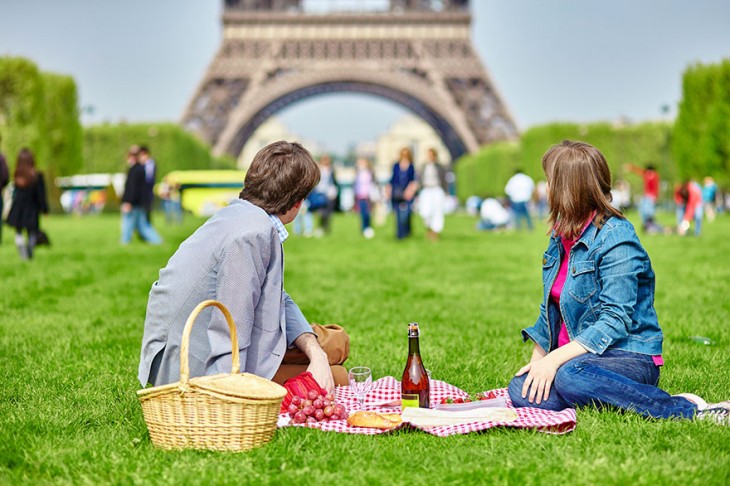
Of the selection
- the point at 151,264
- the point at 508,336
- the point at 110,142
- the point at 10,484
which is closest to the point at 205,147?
the point at 110,142

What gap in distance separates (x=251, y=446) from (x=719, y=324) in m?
4.24

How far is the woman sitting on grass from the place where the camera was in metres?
3.66

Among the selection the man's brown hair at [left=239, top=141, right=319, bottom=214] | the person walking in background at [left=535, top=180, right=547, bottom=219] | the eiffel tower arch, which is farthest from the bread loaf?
the eiffel tower arch

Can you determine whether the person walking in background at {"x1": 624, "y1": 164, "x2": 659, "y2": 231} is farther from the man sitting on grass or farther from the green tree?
the green tree

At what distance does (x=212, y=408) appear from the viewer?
3.19 metres

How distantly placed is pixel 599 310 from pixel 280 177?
1398 mm

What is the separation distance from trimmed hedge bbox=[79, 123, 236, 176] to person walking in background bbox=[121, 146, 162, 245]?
2599 cm

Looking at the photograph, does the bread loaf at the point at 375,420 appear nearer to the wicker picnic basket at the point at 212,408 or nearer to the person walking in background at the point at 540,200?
the wicker picnic basket at the point at 212,408

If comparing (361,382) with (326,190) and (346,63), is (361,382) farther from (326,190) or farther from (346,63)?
(346,63)

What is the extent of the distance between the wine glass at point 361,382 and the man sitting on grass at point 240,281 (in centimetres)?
46

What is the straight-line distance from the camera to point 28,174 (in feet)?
40.5

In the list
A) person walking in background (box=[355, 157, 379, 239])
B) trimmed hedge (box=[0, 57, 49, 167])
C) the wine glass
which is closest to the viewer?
the wine glass

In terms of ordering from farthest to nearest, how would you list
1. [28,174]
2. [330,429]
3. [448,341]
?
[28,174] < [448,341] < [330,429]

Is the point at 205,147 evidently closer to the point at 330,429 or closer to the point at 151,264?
the point at 151,264
